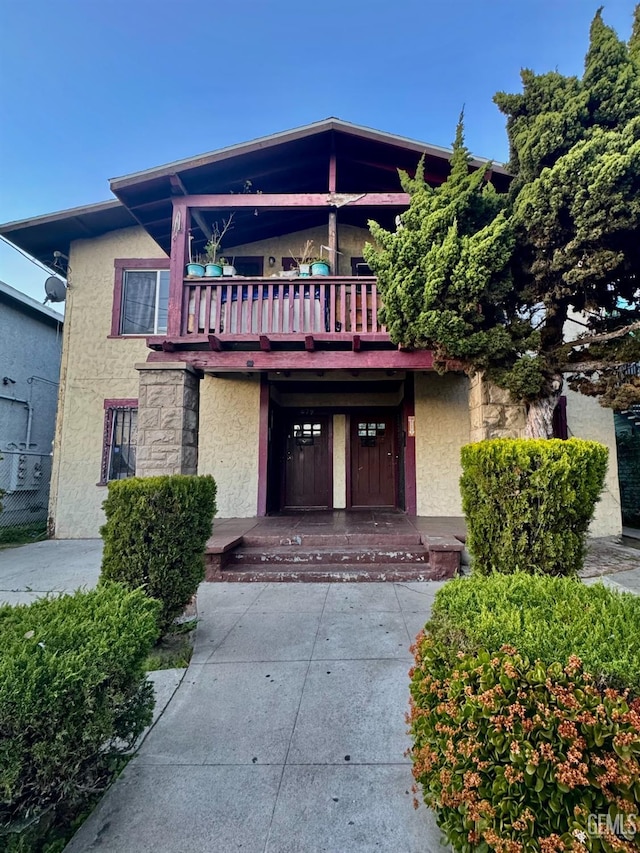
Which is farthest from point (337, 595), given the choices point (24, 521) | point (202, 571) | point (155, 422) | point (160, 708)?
point (24, 521)

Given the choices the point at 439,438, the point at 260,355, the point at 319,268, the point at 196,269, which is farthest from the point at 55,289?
the point at 439,438

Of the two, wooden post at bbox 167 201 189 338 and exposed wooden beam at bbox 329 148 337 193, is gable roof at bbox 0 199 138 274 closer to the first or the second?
wooden post at bbox 167 201 189 338

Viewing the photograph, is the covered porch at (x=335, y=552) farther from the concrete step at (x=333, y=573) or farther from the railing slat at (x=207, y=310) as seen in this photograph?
the railing slat at (x=207, y=310)

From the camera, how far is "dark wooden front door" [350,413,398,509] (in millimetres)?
8570

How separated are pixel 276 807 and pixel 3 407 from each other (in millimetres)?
9886

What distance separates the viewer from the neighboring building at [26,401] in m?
8.57

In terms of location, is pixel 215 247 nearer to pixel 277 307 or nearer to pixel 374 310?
pixel 277 307

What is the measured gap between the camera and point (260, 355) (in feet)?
19.4

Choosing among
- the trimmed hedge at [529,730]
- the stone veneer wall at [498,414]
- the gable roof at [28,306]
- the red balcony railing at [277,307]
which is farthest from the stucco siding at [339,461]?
the gable roof at [28,306]

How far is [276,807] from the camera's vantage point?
1.72 meters

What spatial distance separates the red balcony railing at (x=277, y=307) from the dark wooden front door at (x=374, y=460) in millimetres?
3272

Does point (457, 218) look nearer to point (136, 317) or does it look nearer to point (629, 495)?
point (136, 317)

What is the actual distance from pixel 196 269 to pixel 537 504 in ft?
18.4

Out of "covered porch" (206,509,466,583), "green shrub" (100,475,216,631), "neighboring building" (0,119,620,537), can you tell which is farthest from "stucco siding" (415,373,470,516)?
"green shrub" (100,475,216,631)
